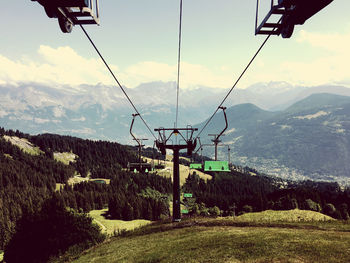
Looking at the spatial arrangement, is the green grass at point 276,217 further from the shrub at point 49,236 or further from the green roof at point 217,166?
the shrub at point 49,236

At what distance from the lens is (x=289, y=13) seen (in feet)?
25.4

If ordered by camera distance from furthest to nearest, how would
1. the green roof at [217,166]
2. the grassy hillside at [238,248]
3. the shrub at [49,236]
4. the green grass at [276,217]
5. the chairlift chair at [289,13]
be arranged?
1. the shrub at [49,236]
2. the green grass at [276,217]
3. the green roof at [217,166]
4. the grassy hillside at [238,248]
5. the chairlift chair at [289,13]

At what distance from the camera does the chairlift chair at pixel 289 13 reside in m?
6.96

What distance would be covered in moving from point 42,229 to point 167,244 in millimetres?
64656

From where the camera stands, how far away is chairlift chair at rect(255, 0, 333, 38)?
22.9ft

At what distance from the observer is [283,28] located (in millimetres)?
8492

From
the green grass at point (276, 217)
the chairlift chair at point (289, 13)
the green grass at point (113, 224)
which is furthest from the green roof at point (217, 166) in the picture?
the green grass at point (113, 224)

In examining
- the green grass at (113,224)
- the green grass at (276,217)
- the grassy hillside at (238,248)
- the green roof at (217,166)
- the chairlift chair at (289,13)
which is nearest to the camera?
the chairlift chair at (289,13)

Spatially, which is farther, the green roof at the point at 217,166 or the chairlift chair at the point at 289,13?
the green roof at the point at 217,166

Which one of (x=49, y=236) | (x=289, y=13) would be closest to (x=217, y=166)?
(x=289, y=13)

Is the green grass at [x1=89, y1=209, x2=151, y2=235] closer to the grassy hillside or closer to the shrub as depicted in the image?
the shrub

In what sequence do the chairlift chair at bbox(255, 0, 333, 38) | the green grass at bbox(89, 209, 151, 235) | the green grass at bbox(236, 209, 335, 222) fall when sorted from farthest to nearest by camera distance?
the green grass at bbox(89, 209, 151, 235), the green grass at bbox(236, 209, 335, 222), the chairlift chair at bbox(255, 0, 333, 38)

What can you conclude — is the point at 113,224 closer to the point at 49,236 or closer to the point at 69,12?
the point at 49,236

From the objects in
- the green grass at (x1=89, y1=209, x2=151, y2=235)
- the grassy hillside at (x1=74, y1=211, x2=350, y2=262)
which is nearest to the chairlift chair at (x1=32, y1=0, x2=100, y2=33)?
the grassy hillside at (x1=74, y1=211, x2=350, y2=262)
